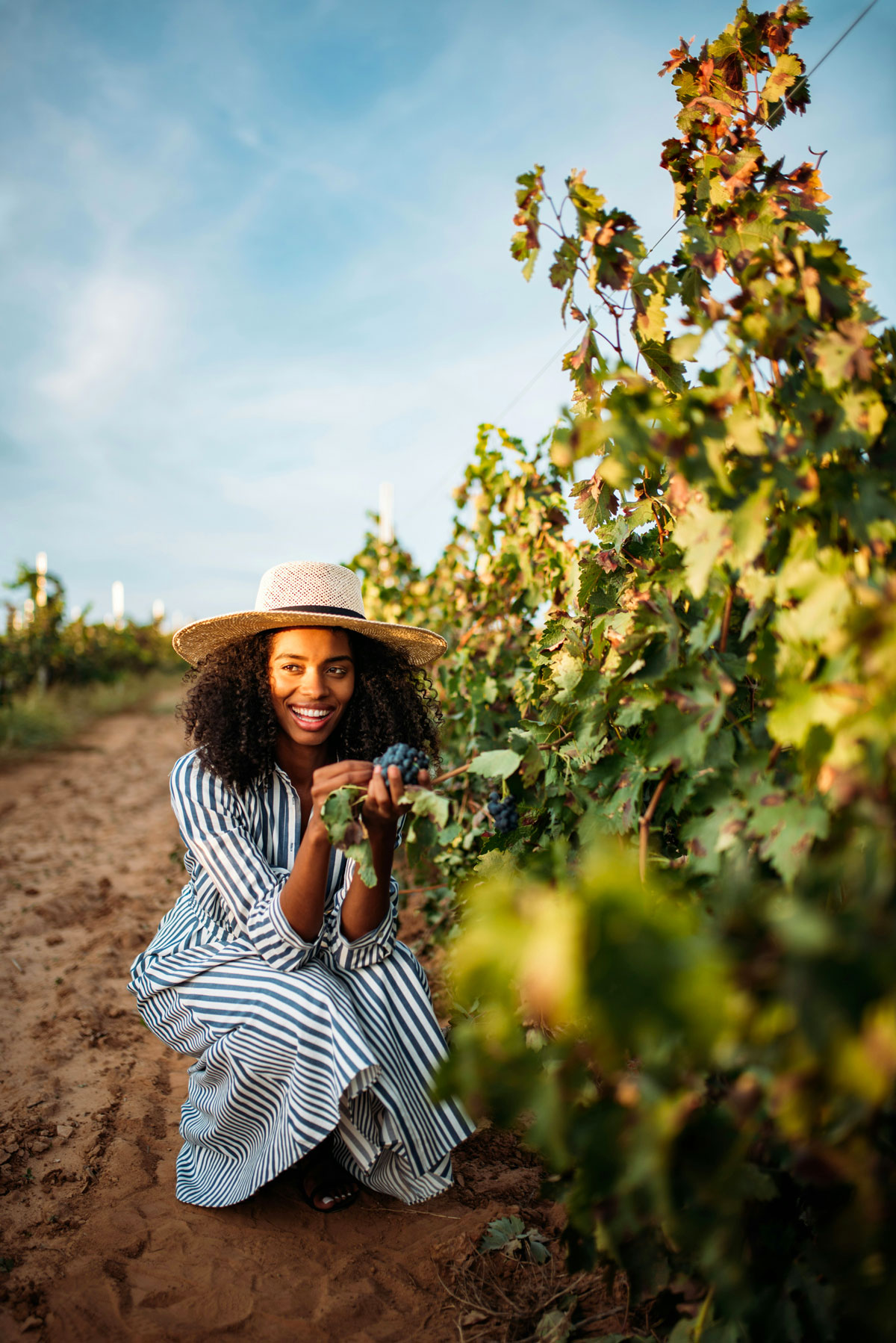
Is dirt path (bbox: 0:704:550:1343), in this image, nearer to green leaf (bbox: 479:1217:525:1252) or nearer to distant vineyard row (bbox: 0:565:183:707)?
green leaf (bbox: 479:1217:525:1252)

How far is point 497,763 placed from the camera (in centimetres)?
159

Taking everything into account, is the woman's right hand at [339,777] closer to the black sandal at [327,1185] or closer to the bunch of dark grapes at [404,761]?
the bunch of dark grapes at [404,761]

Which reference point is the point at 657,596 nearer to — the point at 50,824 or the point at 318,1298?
the point at 318,1298

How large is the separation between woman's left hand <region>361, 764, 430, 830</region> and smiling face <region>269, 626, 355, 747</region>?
0.77 metres

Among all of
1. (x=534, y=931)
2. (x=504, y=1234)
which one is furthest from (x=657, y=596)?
(x=504, y=1234)

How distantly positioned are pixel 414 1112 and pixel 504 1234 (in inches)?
13.2

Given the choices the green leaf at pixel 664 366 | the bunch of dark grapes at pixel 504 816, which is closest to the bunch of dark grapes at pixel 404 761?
the bunch of dark grapes at pixel 504 816

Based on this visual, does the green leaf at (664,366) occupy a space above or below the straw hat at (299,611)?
above

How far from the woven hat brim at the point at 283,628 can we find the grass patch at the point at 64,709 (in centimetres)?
292

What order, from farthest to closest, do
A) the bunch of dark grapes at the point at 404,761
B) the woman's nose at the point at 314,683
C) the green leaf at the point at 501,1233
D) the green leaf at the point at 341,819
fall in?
the woman's nose at the point at 314,683, the green leaf at the point at 501,1233, the bunch of dark grapes at the point at 404,761, the green leaf at the point at 341,819

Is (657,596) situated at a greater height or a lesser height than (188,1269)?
greater

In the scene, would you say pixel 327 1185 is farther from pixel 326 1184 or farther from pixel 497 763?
pixel 497 763

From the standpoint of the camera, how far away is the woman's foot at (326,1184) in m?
2.12

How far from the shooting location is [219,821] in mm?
2230
